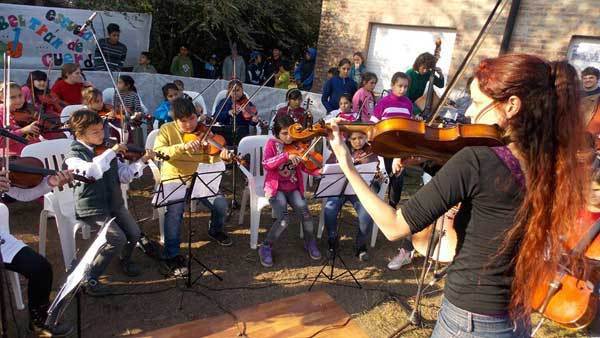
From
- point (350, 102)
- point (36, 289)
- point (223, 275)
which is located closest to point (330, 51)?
point (350, 102)

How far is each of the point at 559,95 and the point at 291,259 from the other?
9.60 ft

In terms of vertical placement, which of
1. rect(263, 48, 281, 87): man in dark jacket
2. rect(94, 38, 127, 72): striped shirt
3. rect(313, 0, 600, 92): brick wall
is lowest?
rect(94, 38, 127, 72): striped shirt

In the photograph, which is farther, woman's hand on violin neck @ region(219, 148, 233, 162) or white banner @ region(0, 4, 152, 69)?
white banner @ region(0, 4, 152, 69)

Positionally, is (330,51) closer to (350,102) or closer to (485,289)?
(350,102)

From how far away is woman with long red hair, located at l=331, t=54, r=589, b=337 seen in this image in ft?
3.97

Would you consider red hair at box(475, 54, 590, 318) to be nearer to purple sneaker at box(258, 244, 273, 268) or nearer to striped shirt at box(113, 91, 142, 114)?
purple sneaker at box(258, 244, 273, 268)

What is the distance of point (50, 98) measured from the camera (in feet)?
16.1

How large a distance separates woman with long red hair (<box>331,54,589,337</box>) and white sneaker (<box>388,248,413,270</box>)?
250 centimetres

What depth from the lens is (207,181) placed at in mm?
3283

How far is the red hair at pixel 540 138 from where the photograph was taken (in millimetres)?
1211

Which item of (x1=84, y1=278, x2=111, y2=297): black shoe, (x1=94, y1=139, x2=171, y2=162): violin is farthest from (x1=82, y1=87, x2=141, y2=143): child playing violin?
(x1=84, y1=278, x2=111, y2=297): black shoe

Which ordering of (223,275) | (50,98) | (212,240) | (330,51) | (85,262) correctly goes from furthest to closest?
(330,51), (50,98), (212,240), (223,275), (85,262)

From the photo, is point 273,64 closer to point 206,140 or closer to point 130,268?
point 206,140

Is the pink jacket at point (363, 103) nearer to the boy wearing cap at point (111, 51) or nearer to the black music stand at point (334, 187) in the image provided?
the black music stand at point (334, 187)
